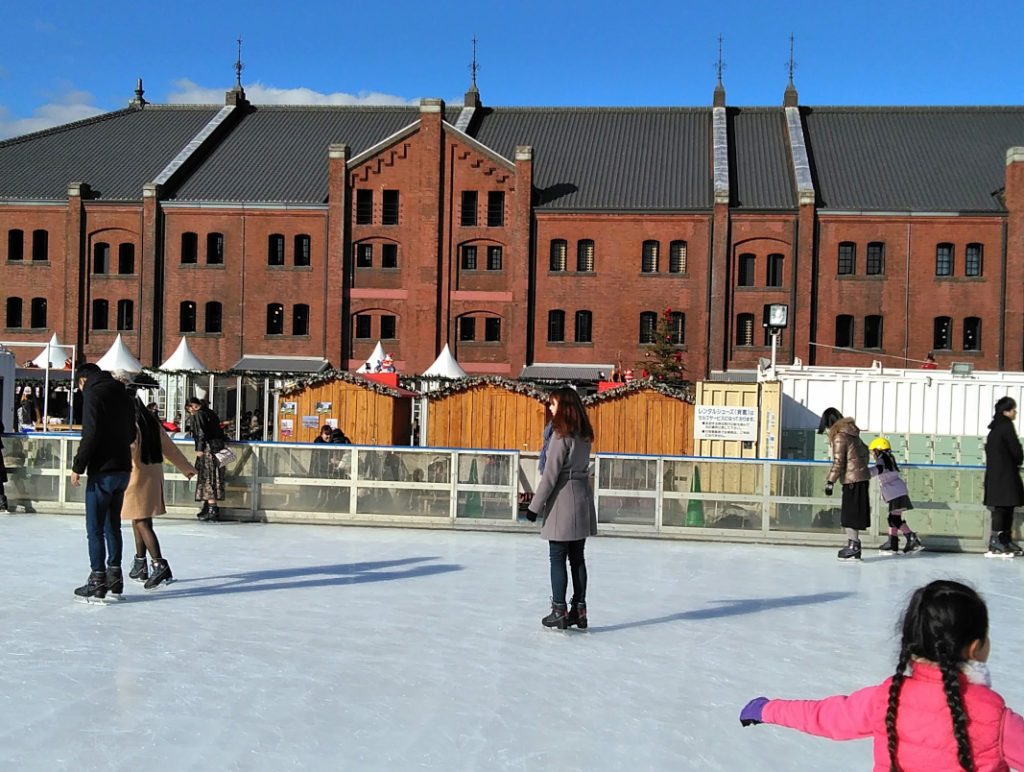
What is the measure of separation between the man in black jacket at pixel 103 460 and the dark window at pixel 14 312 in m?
38.4

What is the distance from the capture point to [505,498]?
1430 centimetres

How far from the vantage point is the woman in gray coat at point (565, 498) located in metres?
7.70

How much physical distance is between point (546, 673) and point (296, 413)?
55.6ft

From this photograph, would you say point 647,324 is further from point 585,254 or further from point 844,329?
point 844,329

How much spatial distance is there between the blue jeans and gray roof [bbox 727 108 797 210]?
34.6 meters

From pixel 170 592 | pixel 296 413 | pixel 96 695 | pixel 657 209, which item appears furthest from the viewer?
pixel 657 209

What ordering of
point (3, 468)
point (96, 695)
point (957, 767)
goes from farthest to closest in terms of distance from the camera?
point (3, 468) < point (96, 695) < point (957, 767)

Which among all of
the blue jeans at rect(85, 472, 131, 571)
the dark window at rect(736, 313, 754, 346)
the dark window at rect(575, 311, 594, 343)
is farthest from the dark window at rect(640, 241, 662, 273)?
the blue jeans at rect(85, 472, 131, 571)

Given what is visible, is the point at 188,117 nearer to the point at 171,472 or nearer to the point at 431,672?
the point at 171,472

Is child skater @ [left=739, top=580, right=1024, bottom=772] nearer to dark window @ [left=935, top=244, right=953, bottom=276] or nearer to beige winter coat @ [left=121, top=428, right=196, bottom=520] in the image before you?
beige winter coat @ [left=121, top=428, right=196, bottom=520]

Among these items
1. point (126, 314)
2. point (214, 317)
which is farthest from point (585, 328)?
point (126, 314)

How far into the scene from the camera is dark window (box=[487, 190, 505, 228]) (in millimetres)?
41500

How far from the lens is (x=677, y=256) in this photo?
40.8 meters

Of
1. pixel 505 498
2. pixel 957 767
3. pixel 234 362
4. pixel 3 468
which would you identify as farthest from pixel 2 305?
pixel 957 767
